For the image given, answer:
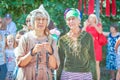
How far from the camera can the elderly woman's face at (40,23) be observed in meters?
3.64

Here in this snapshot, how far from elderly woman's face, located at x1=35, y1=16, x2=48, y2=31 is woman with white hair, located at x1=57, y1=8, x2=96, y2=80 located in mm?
426

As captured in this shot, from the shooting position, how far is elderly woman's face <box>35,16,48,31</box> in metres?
3.64

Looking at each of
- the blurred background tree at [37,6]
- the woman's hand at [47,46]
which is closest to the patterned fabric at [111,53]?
the blurred background tree at [37,6]

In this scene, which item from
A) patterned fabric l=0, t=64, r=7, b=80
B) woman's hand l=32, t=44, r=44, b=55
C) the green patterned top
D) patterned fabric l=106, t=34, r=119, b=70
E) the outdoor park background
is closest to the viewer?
woman's hand l=32, t=44, r=44, b=55

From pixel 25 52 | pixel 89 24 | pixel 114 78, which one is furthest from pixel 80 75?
pixel 114 78

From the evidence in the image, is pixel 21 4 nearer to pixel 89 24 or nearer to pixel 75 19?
pixel 89 24

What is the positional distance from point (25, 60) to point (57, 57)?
364 millimetres

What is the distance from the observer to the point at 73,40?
13.1 feet

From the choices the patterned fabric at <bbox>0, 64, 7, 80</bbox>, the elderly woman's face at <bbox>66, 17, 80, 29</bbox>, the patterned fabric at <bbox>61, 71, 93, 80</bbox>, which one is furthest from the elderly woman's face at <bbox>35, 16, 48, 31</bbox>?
the patterned fabric at <bbox>0, 64, 7, 80</bbox>

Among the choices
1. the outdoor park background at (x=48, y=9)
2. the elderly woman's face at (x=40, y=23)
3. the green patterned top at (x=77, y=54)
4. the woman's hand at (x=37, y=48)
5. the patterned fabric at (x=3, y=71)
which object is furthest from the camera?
the outdoor park background at (x=48, y=9)

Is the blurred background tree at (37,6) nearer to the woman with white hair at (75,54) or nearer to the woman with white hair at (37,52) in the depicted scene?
the woman with white hair at (75,54)

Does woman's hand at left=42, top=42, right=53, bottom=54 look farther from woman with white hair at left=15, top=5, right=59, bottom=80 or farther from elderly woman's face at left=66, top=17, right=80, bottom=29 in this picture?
elderly woman's face at left=66, top=17, right=80, bottom=29

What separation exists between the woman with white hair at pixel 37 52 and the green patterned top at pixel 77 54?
0.29 metres

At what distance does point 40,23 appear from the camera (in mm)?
3643
